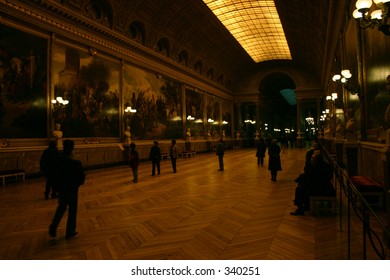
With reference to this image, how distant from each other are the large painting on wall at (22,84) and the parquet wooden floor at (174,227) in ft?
11.2

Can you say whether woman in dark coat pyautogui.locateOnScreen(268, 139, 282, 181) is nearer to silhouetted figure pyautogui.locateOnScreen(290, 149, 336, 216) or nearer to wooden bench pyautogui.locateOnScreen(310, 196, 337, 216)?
silhouetted figure pyautogui.locateOnScreen(290, 149, 336, 216)

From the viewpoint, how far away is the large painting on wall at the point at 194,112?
2467cm

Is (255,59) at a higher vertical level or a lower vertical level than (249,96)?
higher

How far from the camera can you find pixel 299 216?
5.32 m

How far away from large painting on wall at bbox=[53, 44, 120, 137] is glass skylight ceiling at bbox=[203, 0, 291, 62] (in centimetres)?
946

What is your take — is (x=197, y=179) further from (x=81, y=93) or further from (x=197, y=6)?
(x=197, y=6)

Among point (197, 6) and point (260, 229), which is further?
point (197, 6)

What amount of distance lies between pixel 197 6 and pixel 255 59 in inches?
669

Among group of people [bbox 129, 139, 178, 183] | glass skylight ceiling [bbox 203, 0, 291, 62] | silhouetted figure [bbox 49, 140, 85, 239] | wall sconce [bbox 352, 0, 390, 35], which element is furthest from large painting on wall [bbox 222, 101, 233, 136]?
silhouetted figure [bbox 49, 140, 85, 239]

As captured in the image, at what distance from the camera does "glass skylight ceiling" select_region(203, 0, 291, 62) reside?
69.8ft

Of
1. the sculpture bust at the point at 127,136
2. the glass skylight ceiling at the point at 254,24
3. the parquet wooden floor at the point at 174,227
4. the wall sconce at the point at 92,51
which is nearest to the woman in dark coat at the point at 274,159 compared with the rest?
the parquet wooden floor at the point at 174,227

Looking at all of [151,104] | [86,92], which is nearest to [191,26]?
[151,104]

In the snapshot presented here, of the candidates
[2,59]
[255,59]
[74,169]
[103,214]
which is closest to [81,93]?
[2,59]

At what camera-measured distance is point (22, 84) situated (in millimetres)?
10703
